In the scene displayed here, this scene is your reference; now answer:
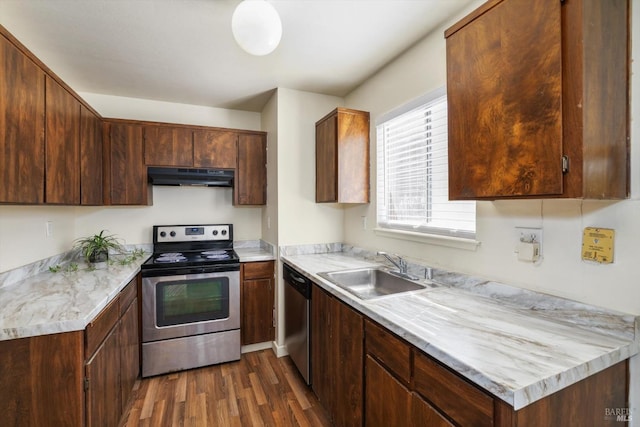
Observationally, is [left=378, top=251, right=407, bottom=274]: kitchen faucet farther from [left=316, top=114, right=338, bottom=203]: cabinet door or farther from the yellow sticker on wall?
the yellow sticker on wall

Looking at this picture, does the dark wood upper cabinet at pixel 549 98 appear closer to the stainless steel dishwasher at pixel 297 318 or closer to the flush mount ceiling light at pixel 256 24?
the flush mount ceiling light at pixel 256 24

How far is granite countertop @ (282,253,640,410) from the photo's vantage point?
2.74ft

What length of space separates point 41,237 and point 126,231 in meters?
0.77

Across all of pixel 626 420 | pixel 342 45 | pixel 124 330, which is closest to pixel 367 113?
pixel 342 45

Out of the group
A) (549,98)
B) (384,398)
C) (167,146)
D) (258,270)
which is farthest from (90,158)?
(549,98)

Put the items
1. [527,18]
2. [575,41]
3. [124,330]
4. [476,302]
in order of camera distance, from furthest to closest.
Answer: [124,330]
[476,302]
[527,18]
[575,41]

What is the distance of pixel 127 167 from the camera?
8.92ft

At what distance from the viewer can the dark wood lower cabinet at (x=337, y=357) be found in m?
1.52

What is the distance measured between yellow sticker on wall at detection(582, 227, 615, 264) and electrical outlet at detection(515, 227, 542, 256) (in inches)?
6.4

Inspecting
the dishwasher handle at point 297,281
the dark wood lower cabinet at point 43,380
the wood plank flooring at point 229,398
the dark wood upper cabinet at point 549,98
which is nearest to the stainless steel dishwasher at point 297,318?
the dishwasher handle at point 297,281

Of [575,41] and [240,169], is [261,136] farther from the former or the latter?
[575,41]

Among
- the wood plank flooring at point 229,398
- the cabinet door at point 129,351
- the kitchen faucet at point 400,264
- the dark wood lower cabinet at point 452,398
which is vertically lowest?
the wood plank flooring at point 229,398

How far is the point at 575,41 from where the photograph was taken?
0.91m

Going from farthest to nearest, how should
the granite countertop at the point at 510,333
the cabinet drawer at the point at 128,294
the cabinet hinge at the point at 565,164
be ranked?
the cabinet drawer at the point at 128,294 < the cabinet hinge at the point at 565,164 < the granite countertop at the point at 510,333
